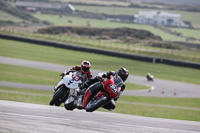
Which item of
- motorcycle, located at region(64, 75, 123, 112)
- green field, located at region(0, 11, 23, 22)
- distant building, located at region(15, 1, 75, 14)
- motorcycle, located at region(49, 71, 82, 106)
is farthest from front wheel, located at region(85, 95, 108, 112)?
distant building, located at region(15, 1, 75, 14)

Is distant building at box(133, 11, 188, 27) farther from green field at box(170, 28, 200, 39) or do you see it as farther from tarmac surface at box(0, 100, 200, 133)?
tarmac surface at box(0, 100, 200, 133)

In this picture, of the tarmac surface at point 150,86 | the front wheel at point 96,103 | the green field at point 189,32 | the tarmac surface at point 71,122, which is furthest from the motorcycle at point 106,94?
the green field at point 189,32

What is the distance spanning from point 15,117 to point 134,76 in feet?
91.2

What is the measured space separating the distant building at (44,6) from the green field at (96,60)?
5927 centimetres

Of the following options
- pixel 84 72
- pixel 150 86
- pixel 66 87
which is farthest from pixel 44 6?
pixel 84 72

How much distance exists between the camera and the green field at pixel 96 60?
1590 inches

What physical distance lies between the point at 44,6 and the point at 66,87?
10737 cm

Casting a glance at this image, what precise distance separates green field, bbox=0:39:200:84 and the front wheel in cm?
2800

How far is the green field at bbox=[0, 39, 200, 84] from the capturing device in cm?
4038

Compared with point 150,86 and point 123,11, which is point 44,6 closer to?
point 123,11

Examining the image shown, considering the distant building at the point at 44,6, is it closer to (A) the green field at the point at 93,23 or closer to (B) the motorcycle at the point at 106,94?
(A) the green field at the point at 93,23

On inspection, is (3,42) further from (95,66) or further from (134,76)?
(134,76)

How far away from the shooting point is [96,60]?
1804 inches

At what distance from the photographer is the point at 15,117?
1002 centimetres
